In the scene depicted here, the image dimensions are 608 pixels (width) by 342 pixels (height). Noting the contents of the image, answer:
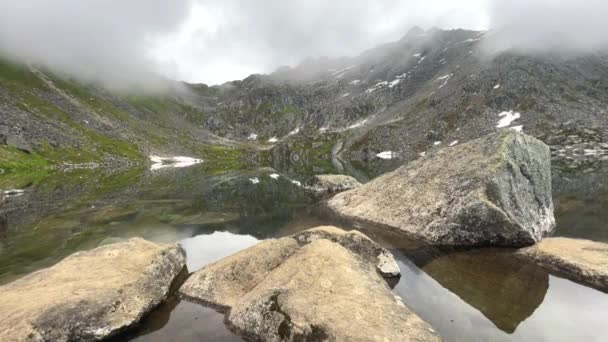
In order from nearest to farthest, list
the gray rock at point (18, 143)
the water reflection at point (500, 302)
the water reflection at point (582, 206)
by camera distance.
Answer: the water reflection at point (500, 302) < the water reflection at point (582, 206) < the gray rock at point (18, 143)

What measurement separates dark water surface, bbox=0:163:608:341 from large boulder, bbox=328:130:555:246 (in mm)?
1573

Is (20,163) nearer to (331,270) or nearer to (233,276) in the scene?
(233,276)

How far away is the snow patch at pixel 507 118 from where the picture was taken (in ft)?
611

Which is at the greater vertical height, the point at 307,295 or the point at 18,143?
the point at 18,143

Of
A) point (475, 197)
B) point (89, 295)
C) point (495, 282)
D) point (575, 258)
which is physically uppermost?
point (89, 295)

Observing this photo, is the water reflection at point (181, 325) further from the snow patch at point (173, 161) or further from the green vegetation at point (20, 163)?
the snow patch at point (173, 161)

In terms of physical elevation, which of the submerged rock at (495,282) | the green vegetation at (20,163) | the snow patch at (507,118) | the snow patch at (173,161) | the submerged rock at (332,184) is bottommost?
the snow patch at (507,118)

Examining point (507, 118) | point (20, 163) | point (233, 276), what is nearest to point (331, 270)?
point (233, 276)

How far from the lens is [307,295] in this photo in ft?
41.1

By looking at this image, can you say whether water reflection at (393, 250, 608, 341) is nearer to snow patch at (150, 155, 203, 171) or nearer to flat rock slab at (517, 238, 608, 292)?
flat rock slab at (517, 238, 608, 292)

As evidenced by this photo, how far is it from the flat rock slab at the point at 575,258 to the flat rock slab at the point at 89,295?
18.1 meters

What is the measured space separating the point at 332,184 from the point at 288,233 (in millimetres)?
21221

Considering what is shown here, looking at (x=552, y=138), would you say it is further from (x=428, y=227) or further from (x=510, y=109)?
(x=428, y=227)

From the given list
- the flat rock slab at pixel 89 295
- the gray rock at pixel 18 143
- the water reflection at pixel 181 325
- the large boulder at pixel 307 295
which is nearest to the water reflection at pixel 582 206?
the large boulder at pixel 307 295
